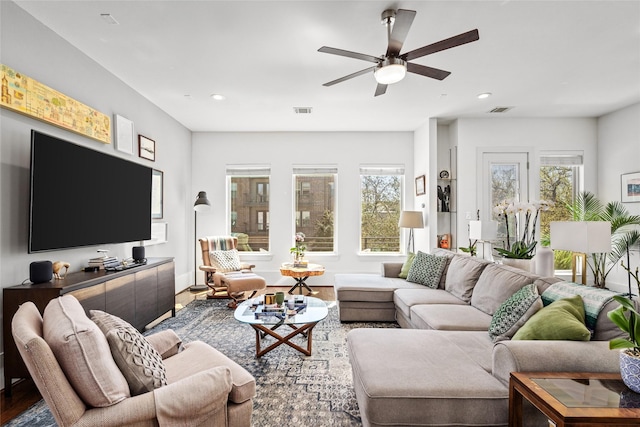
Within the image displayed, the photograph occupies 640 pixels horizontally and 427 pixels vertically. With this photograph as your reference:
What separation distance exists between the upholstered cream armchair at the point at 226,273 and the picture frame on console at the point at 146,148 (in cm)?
142

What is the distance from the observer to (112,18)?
8.11 feet

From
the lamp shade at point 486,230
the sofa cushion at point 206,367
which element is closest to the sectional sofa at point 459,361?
the sofa cushion at point 206,367

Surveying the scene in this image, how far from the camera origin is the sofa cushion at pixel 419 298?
312cm

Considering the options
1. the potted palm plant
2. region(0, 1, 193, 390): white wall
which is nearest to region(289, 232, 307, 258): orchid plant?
region(0, 1, 193, 390): white wall

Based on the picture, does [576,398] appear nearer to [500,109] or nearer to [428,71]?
[428,71]

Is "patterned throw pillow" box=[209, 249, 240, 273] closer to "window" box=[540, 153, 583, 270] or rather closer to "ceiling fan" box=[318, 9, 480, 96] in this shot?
"ceiling fan" box=[318, 9, 480, 96]

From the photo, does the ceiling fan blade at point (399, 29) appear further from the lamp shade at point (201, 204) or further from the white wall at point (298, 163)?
the lamp shade at point (201, 204)

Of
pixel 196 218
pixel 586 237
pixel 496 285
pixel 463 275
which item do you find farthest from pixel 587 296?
pixel 196 218

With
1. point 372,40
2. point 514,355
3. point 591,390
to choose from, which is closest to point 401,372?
point 514,355

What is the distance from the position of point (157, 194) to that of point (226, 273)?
148cm

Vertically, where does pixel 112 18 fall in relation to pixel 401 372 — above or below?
above

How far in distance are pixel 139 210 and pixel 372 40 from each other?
3096 mm

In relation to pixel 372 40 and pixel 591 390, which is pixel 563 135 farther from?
pixel 591 390

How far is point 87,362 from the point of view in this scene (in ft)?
3.94
